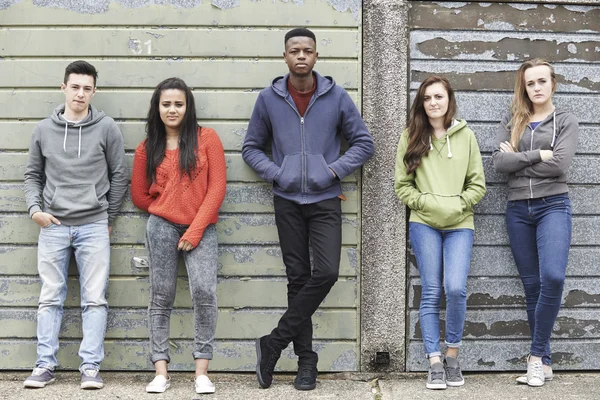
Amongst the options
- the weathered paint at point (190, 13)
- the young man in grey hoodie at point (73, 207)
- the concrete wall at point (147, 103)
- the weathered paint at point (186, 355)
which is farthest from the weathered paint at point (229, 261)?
the weathered paint at point (190, 13)

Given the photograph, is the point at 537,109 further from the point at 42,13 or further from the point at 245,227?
the point at 42,13

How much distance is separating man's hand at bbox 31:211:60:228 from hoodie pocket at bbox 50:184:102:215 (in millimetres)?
60

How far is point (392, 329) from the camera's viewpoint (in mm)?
5191

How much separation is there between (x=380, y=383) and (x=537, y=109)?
2.22m

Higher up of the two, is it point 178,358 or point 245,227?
point 245,227

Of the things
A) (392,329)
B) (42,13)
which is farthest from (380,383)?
(42,13)

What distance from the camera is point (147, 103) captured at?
17.0 feet

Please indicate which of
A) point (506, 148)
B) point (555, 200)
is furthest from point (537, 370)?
point (506, 148)

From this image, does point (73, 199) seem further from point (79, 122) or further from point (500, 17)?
point (500, 17)

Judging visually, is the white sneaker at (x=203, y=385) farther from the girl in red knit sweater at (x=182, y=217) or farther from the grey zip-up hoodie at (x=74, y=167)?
the grey zip-up hoodie at (x=74, y=167)

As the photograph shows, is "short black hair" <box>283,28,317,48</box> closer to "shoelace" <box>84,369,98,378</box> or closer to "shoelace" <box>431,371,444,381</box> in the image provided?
"shoelace" <box>431,371,444,381</box>

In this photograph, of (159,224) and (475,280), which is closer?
(159,224)

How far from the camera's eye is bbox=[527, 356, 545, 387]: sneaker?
4.89 meters

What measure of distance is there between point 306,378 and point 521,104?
2.42 meters
